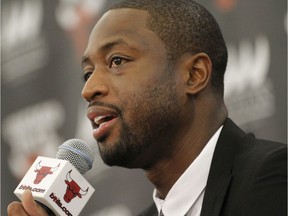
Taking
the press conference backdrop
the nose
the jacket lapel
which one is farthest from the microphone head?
the press conference backdrop

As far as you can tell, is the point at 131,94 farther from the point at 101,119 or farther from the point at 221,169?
the point at 221,169

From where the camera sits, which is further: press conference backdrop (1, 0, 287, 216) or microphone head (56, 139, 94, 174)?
press conference backdrop (1, 0, 287, 216)

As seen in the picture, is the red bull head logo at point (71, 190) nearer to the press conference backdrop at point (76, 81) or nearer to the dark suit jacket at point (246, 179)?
the dark suit jacket at point (246, 179)

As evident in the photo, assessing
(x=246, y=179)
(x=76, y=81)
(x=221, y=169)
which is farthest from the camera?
(x=76, y=81)

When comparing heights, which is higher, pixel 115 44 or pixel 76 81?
pixel 115 44

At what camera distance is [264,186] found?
1.71 m

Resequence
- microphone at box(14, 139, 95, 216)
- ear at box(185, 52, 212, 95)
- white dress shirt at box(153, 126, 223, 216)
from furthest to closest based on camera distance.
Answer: ear at box(185, 52, 212, 95)
white dress shirt at box(153, 126, 223, 216)
microphone at box(14, 139, 95, 216)

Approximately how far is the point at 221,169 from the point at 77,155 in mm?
433

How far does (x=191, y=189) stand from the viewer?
195cm

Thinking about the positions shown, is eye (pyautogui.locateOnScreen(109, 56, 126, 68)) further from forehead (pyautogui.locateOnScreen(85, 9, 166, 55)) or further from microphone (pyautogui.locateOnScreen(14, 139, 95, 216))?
microphone (pyautogui.locateOnScreen(14, 139, 95, 216))

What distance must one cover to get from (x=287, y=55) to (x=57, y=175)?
134cm

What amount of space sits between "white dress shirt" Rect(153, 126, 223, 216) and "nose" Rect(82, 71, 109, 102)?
0.35 metres

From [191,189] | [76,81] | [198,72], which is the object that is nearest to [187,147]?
[191,189]

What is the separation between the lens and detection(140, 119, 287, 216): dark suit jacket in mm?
1685
